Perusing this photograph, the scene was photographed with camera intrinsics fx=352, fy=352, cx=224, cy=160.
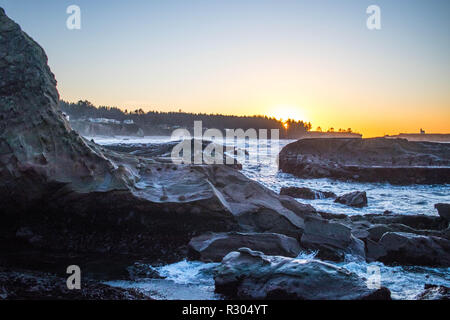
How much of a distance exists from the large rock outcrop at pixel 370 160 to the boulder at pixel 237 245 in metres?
15.8

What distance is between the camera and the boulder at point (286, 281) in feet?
A: 14.1

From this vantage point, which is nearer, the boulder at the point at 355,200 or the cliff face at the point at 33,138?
the cliff face at the point at 33,138

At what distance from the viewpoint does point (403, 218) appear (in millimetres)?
9352

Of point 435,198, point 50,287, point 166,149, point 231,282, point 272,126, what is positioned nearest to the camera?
point 50,287

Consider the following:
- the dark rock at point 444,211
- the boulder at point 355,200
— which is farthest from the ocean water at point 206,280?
the boulder at point 355,200

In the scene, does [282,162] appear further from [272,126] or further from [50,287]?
[272,126]

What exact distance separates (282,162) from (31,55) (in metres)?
20.7

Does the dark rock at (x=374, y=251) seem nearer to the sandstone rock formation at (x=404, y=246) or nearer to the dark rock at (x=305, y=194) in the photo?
the sandstone rock formation at (x=404, y=246)

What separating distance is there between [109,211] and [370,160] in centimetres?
2234

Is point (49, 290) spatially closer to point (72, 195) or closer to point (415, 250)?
point (72, 195)

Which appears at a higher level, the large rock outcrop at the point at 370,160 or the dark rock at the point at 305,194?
the large rock outcrop at the point at 370,160

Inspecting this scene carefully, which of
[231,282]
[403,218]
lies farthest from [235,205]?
[403,218]

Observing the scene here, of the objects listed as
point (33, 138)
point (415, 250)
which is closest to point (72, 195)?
point (33, 138)

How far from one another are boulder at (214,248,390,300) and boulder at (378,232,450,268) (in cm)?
221
